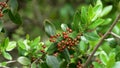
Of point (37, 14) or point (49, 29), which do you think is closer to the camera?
point (49, 29)

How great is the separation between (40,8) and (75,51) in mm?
2837

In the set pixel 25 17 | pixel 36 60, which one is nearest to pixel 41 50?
pixel 36 60

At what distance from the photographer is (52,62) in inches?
55.9

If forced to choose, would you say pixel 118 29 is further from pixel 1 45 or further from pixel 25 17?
pixel 25 17

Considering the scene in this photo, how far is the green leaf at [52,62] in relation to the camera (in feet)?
4.63

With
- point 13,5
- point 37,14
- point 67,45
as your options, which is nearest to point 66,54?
point 67,45

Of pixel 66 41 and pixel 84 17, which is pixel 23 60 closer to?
pixel 66 41

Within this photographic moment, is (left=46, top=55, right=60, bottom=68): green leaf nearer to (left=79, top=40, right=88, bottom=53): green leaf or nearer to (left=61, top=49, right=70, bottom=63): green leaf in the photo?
(left=61, top=49, right=70, bottom=63): green leaf

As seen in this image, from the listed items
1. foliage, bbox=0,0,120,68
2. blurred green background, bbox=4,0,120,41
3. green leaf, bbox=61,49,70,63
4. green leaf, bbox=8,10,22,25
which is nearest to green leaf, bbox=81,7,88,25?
foliage, bbox=0,0,120,68

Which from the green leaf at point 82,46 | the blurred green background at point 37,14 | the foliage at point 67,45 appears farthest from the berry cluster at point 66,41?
the blurred green background at point 37,14

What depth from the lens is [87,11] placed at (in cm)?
146

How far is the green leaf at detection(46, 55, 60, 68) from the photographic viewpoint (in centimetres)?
141

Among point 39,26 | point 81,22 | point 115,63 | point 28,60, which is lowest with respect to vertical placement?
point 39,26

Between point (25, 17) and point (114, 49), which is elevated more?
point (114, 49)
